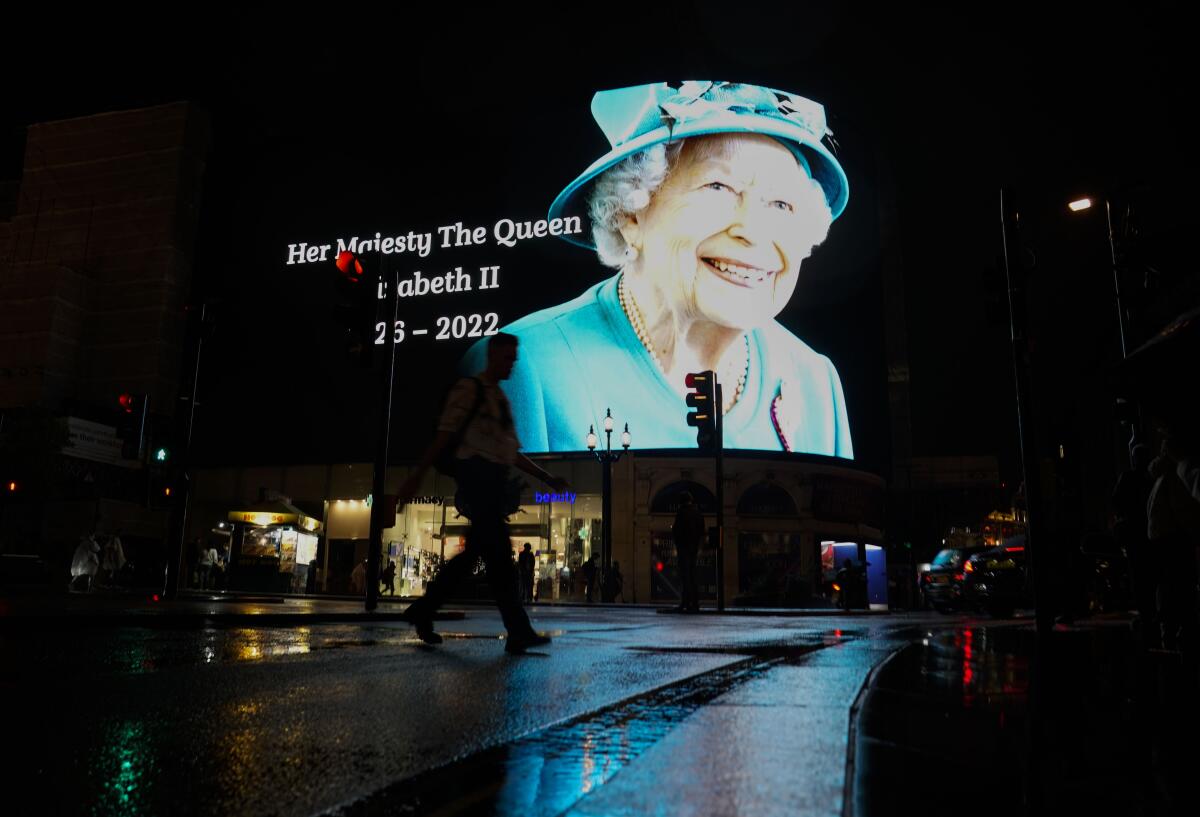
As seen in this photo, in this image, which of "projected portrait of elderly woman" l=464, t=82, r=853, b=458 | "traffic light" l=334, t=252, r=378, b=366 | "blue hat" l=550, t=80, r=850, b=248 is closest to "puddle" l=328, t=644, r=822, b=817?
"traffic light" l=334, t=252, r=378, b=366

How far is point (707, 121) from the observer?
29641 mm

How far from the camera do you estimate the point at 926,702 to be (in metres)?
2.54

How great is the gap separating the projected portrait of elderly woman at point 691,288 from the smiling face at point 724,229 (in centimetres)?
5

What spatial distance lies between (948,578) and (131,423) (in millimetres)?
15130

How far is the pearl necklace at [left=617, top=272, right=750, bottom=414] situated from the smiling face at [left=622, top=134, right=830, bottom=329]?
1015 millimetres

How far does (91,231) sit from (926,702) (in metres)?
46.2

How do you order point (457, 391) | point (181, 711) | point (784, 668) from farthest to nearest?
point (457, 391)
point (784, 668)
point (181, 711)

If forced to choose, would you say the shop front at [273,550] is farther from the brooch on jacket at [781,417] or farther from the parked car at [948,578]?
the parked car at [948,578]

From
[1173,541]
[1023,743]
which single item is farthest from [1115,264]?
[1023,743]

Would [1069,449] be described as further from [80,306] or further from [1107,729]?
[80,306]

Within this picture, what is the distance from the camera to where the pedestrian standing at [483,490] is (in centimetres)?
439

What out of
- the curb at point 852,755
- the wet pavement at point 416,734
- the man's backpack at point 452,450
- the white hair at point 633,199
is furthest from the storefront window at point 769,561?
the curb at point 852,755

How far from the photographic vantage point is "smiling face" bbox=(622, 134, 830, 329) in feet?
94.8

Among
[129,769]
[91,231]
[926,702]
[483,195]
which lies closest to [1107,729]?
[926,702]
